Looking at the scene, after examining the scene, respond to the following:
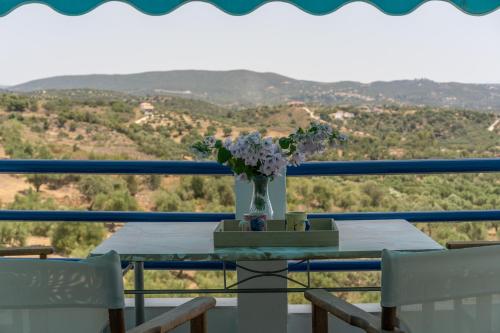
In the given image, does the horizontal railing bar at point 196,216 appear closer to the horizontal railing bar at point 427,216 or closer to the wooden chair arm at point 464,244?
the horizontal railing bar at point 427,216

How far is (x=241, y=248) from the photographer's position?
107 inches

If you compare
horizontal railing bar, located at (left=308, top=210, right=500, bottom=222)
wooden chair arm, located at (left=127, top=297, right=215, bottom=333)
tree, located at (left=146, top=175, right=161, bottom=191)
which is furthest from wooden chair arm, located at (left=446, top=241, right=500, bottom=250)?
tree, located at (left=146, top=175, right=161, bottom=191)

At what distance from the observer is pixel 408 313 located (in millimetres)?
2074

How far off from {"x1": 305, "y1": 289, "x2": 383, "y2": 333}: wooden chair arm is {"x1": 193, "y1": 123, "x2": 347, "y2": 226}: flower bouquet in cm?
51

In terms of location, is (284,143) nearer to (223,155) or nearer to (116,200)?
(223,155)

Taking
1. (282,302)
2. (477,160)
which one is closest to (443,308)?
(282,302)

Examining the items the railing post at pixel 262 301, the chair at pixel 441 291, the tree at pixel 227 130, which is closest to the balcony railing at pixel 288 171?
the railing post at pixel 262 301

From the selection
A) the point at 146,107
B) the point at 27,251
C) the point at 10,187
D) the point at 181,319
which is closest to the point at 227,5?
the point at 27,251

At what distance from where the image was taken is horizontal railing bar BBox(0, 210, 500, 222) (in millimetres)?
3660

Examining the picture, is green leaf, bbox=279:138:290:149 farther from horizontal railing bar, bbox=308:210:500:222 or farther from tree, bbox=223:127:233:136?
tree, bbox=223:127:233:136

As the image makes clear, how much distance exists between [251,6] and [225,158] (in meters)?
1.05

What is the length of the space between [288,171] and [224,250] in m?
1.04

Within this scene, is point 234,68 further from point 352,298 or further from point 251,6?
point 251,6

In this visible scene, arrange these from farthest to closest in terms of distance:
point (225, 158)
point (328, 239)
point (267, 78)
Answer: point (267, 78), point (225, 158), point (328, 239)
